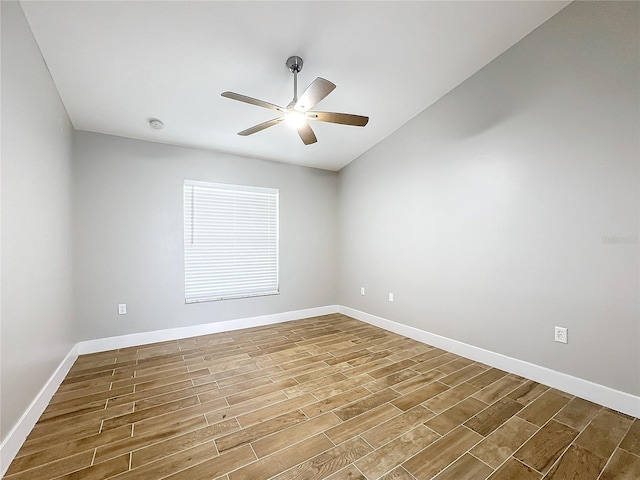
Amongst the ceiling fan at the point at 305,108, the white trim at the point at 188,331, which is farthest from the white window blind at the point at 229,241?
the ceiling fan at the point at 305,108

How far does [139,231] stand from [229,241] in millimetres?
1104

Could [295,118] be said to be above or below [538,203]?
above

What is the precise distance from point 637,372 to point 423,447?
1.72m

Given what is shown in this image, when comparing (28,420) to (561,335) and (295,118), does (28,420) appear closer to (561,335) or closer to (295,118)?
(295,118)

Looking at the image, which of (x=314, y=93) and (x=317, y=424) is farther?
(x=314, y=93)

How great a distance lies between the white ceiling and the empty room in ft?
0.07

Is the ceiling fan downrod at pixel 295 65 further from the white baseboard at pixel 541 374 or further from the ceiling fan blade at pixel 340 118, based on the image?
the white baseboard at pixel 541 374

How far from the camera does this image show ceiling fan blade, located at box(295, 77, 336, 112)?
1.96 meters

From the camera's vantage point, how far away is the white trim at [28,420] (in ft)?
4.91

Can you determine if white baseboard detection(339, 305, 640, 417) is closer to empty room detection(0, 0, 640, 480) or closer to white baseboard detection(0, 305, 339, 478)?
empty room detection(0, 0, 640, 480)

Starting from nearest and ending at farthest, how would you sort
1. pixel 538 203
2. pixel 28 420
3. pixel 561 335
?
pixel 28 420, pixel 561 335, pixel 538 203

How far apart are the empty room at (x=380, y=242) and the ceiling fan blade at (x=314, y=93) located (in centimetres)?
2

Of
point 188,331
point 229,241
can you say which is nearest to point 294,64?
point 229,241

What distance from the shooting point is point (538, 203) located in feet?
8.27
